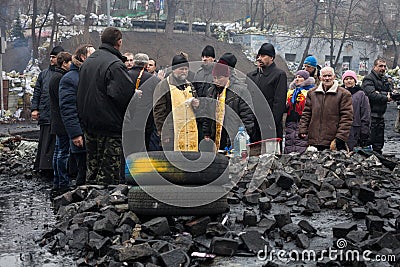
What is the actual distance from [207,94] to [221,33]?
5504cm

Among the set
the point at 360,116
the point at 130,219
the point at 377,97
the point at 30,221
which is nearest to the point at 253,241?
the point at 130,219

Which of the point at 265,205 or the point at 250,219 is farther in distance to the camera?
the point at 265,205

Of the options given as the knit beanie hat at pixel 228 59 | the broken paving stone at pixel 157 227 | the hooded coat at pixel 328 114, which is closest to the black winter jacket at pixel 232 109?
the knit beanie hat at pixel 228 59

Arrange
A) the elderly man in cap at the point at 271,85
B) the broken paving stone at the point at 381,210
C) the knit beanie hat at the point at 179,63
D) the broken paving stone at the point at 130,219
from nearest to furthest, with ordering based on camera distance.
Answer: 1. the broken paving stone at the point at 130,219
2. the broken paving stone at the point at 381,210
3. the elderly man in cap at the point at 271,85
4. the knit beanie hat at the point at 179,63

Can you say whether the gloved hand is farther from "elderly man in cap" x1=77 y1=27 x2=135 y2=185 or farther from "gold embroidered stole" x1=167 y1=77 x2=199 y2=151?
→ "elderly man in cap" x1=77 y1=27 x2=135 y2=185

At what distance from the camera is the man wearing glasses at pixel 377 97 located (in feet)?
44.2

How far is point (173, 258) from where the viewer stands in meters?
5.69

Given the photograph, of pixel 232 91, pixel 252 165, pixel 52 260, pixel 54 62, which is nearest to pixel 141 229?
pixel 52 260

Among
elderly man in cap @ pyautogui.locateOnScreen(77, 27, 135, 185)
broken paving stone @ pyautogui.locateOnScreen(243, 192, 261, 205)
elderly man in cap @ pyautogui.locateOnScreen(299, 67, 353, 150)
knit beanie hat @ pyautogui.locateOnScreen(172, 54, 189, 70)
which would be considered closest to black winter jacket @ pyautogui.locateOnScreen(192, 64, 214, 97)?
knit beanie hat @ pyautogui.locateOnScreen(172, 54, 189, 70)

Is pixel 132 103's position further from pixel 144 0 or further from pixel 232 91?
pixel 144 0

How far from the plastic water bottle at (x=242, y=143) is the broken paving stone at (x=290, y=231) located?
3.70 m

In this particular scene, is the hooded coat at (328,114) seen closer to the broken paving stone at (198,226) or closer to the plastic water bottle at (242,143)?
the plastic water bottle at (242,143)

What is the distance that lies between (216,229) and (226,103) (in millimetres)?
3867

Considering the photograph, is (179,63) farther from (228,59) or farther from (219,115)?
(219,115)
